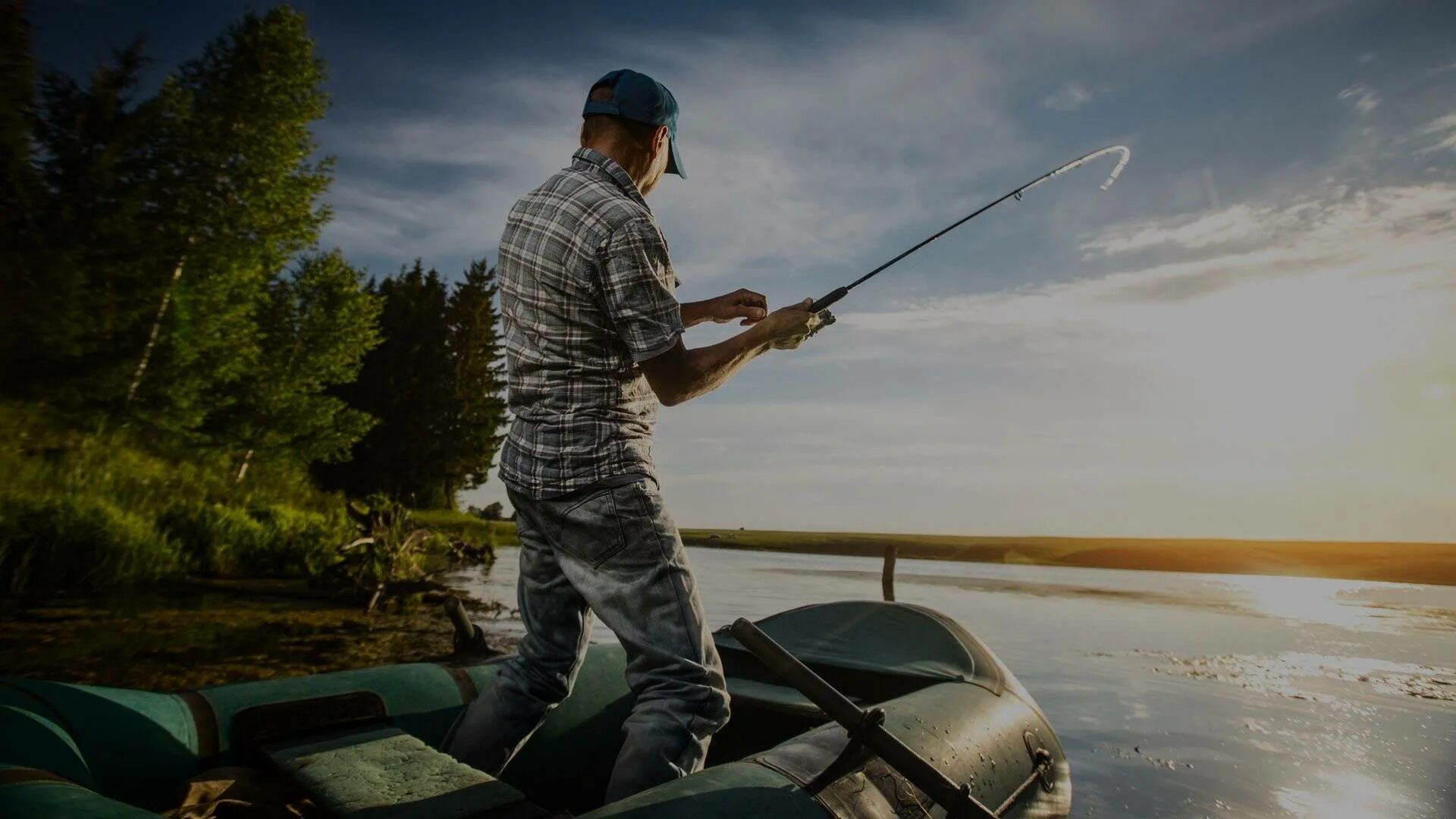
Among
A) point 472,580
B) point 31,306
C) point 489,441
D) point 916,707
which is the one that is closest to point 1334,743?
point 916,707

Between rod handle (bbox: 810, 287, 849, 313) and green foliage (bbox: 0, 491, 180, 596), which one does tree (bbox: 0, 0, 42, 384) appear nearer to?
green foliage (bbox: 0, 491, 180, 596)

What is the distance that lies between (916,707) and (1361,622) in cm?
2559

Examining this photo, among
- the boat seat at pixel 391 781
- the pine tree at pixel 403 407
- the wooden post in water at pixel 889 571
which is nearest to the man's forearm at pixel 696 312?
the boat seat at pixel 391 781

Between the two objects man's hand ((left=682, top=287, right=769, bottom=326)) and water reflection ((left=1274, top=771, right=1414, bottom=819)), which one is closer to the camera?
man's hand ((left=682, top=287, right=769, bottom=326))

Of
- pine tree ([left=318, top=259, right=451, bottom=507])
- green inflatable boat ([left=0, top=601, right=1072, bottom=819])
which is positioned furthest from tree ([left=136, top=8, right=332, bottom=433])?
green inflatable boat ([left=0, top=601, right=1072, bottom=819])

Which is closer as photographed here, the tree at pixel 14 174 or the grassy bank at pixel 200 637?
the grassy bank at pixel 200 637

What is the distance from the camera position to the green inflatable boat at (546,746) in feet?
5.83

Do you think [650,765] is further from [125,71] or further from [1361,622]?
[1361,622]

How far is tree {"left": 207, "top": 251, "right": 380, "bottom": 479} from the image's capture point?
20.0m

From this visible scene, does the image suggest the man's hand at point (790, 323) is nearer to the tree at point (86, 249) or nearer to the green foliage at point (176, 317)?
the green foliage at point (176, 317)

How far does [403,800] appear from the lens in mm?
1729

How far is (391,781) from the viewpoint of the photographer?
1853 millimetres

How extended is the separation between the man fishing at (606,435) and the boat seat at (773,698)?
4.92 ft

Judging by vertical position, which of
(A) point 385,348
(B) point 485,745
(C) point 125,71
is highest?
(C) point 125,71
